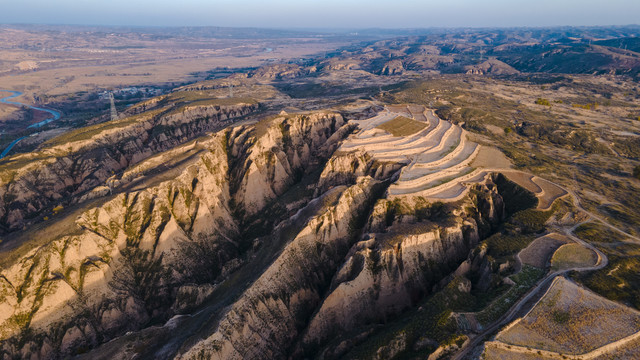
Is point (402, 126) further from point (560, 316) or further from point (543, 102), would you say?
point (543, 102)

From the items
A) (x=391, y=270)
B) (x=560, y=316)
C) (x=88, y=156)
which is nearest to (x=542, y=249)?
(x=560, y=316)

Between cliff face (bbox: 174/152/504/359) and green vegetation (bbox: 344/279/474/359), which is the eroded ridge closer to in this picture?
cliff face (bbox: 174/152/504/359)

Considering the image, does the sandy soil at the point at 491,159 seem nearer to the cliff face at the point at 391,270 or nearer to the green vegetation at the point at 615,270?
the cliff face at the point at 391,270

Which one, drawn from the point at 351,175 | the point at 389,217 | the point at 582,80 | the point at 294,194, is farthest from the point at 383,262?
the point at 582,80

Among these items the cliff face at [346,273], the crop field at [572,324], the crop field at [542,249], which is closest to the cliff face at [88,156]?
the cliff face at [346,273]

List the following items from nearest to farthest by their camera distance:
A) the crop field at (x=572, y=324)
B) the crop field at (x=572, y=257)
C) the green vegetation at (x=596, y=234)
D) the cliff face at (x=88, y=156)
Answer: the crop field at (x=572, y=324) → the crop field at (x=572, y=257) → the green vegetation at (x=596, y=234) → the cliff face at (x=88, y=156)
